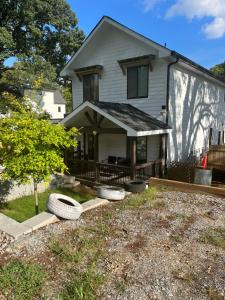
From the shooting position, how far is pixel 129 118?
1073 cm

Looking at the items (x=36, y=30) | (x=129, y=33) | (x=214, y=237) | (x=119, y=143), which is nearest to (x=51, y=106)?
(x=36, y=30)

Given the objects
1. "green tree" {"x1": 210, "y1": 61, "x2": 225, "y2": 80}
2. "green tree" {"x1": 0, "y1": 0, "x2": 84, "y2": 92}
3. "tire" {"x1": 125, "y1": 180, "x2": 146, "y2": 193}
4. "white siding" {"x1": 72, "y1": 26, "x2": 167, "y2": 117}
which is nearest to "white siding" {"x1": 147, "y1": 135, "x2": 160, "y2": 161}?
"white siding" {"x1": 72, "y1": 26, "x2": 167, "y2": 117}

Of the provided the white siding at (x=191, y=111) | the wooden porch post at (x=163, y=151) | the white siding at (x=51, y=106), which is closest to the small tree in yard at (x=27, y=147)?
the wooden porch post at (x=163, y=151)

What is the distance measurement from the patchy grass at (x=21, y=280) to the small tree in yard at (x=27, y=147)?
106 inches

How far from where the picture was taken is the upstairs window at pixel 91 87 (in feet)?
47.6

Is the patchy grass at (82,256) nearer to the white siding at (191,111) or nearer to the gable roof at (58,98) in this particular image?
the white siding at (191,111)

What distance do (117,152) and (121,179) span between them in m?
2.74

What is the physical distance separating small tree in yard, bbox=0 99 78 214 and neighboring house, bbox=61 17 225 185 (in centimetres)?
358

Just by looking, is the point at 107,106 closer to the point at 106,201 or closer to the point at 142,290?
the point at 106,201

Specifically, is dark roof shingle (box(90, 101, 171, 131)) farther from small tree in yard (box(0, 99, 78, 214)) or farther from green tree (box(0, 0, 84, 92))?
green tree (box(0, 0, 84, 92))

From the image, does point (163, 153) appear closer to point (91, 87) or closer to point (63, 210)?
point (91, 87)

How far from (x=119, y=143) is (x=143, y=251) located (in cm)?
884

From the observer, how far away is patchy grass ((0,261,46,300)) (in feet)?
13.8

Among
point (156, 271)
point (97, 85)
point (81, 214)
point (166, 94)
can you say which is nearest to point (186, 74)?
point (166, 94)
